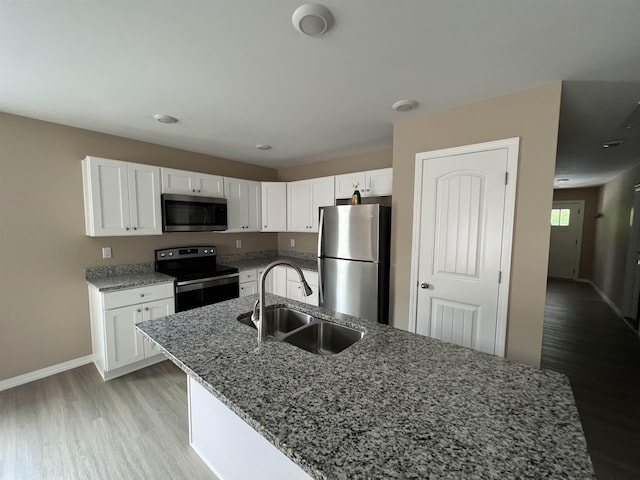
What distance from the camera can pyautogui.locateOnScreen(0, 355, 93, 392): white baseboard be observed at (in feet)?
7.85

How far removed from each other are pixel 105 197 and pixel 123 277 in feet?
2.84

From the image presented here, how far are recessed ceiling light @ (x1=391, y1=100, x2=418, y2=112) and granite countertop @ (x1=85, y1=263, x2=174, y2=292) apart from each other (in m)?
2.80

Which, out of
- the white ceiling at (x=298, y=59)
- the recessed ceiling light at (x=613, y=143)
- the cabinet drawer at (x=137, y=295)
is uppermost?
the recessed ceiling light at (x=613, y=143)

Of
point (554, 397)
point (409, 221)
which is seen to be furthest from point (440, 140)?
point (554, 397)

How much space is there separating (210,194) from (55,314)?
2.01 metres

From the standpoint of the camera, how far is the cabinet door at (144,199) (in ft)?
9.16

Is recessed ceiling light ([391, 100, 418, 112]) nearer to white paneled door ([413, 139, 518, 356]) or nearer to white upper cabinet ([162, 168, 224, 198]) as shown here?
white paneled door ([413, 139, 518, 356])

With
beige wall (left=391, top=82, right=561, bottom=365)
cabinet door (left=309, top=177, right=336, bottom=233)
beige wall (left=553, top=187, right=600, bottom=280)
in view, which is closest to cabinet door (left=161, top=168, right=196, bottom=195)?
cabinet door (left=309, top=177, right=336, bottom=233)

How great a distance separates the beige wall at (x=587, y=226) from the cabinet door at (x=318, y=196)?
716 centimetres

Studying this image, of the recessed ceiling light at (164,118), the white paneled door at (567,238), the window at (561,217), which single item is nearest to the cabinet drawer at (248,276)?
the recessed ceiling light at (164,118)

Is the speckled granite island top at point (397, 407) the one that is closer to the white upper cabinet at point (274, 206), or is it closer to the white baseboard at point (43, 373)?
the white baseboard at point (43, 373)

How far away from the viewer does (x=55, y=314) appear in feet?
8.63

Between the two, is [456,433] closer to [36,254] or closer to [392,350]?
[392,350]

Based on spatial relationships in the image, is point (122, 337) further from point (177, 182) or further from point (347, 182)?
point (347, 182)
